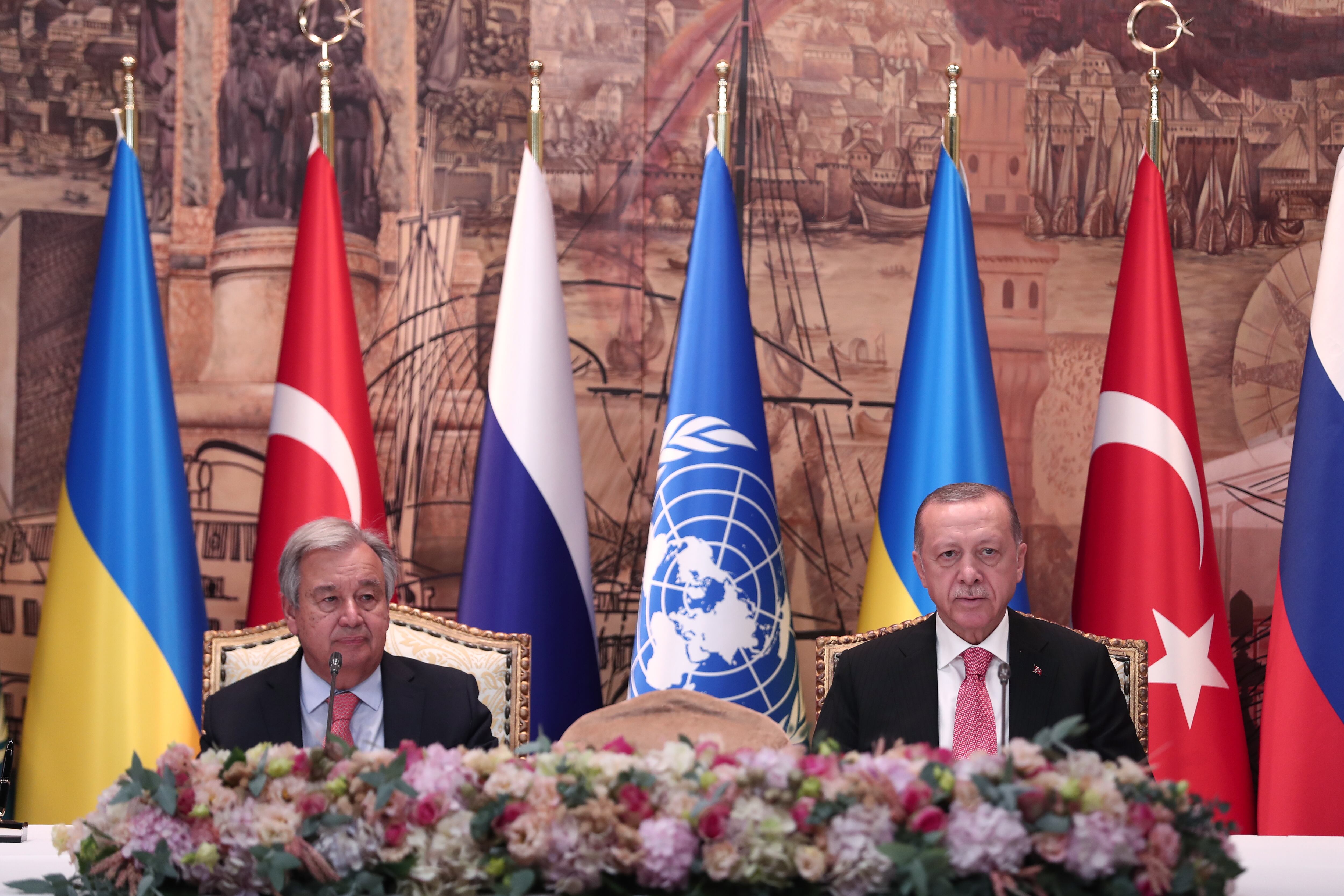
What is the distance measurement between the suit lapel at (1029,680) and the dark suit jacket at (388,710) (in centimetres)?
104

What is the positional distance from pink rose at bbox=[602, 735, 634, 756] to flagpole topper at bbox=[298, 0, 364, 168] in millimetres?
2647

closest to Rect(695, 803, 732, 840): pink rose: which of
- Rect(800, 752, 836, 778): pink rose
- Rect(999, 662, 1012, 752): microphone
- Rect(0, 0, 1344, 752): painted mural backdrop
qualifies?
Rect(800, 752, 836, 778): pink rose

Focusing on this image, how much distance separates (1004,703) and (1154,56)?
2607 mm

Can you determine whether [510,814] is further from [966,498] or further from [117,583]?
[117,583]

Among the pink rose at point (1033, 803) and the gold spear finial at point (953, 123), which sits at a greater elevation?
the gold spear finial at point (953, 123)

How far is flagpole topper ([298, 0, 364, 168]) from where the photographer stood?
3.64m

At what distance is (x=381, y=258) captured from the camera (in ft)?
13.2

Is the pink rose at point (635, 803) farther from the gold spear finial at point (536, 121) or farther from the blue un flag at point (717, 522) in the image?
the gold spear finial at point (536, 121)

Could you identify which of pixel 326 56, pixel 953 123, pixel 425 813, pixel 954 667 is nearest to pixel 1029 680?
pixel 954 667

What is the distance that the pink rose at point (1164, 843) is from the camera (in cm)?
137

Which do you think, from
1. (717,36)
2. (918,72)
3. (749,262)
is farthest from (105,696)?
(918,72)

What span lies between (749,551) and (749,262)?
1124mm

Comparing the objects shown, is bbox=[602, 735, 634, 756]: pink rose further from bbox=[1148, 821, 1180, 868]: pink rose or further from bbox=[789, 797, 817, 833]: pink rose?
bbox=[1148, 821, 1180, 868]: pink rose

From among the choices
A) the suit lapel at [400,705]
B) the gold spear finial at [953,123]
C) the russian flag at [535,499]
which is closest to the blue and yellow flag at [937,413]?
the gold spear finial at [953,123]
